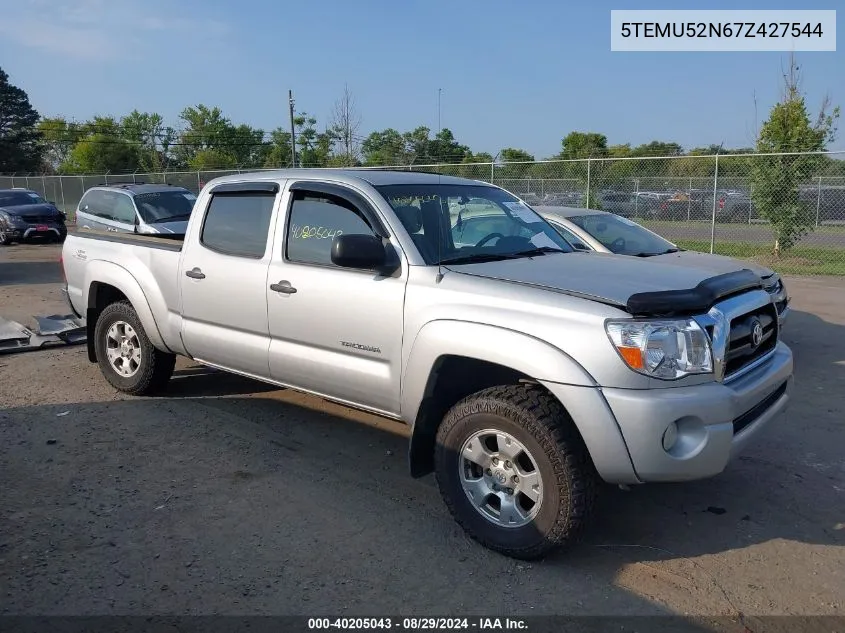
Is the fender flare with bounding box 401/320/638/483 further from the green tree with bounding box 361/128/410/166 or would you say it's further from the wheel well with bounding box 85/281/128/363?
the green tree with bounding box 361/128/410/166

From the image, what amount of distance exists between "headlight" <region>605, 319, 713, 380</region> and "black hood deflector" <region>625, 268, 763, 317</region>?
0.05 meters

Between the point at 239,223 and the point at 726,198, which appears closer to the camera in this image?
the point at 239,223

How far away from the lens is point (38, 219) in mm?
20078

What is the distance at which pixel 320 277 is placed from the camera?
431 cm

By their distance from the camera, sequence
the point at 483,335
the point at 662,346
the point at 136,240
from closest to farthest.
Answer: the point at 662,346, the point at 483,335, the point at 136,240

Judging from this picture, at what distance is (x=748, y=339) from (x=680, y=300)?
64cm

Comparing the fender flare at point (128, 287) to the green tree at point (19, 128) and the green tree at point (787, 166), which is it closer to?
the green tree at point (787, 166)

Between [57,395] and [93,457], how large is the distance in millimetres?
1690

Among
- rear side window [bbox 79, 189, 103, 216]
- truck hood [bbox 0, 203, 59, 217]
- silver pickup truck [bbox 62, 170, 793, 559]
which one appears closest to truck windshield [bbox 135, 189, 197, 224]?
rear side window [bbox 79, 189, 103, 216]

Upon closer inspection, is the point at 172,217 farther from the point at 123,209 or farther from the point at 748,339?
the point at 748,339

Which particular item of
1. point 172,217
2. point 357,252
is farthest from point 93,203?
point 357,252

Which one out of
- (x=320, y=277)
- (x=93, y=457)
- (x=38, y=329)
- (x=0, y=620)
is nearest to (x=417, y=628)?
(x=0, y=620)

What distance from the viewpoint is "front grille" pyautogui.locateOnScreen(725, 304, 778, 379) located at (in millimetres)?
3445

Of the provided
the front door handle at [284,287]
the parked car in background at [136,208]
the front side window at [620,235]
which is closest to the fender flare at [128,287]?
the front door handle at [284,287]
